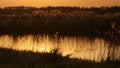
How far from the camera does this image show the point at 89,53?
1400cm

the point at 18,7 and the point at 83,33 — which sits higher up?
the point at 83,33

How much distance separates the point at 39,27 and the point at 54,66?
66.7 ft

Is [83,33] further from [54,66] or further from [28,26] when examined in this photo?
[54,66]

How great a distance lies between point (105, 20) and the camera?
31.1m

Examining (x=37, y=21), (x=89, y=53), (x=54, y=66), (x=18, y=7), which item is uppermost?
(x=54, y=66)

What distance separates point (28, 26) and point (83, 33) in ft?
19.6

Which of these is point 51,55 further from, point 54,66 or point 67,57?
point 54,66

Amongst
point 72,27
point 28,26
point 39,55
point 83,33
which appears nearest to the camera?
point 39,55

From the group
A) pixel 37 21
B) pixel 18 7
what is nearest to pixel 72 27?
pixel 37 21

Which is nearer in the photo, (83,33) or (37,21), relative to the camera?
(83,33)

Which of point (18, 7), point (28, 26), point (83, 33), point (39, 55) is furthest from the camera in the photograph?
point (18, 7)

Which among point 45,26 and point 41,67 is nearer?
point 41,67

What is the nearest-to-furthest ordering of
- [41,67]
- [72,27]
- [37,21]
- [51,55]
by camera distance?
[41,67] < [51,55] < [72,27] < [37,21]

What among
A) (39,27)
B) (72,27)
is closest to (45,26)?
(39,27)
